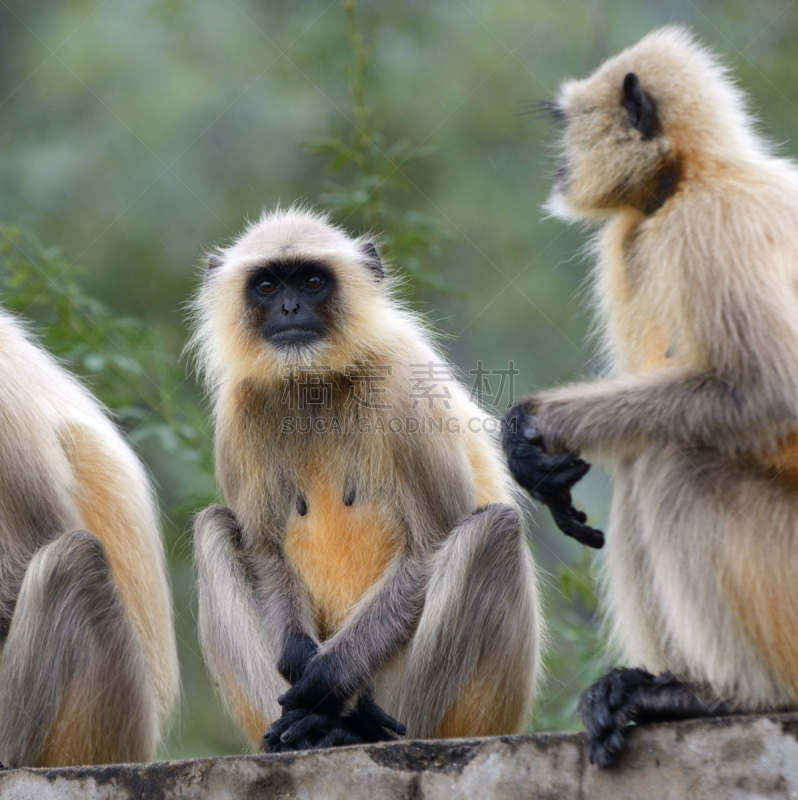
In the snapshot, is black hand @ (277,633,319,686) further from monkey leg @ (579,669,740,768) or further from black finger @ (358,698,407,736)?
monkey leg @ (579,669,740,768)

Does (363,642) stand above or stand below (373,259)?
below

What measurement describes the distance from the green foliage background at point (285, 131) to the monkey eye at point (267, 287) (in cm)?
501

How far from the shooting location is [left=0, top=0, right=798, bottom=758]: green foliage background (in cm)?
1049

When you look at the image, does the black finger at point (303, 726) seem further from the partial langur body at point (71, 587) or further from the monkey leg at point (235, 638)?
the partial langur body at point (71, 587)

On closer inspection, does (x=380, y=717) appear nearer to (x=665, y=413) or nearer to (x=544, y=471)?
(x=544, y=471)

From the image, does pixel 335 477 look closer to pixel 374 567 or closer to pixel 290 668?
pixel 374 567

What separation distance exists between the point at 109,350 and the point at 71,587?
283 centimetres

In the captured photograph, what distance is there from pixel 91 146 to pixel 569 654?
271 inches

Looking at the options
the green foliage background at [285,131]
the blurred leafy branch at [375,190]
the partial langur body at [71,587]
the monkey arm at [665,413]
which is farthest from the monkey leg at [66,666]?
the green foliage background at [285,131]

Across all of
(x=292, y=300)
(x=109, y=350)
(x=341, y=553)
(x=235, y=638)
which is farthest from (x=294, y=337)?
(x=109, y=350)

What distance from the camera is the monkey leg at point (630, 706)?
314 centimetres

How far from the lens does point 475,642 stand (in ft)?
12.8

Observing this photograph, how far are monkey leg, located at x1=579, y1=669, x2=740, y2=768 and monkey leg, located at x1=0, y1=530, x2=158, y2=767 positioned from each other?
169 cm

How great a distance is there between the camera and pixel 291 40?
37.6ft
